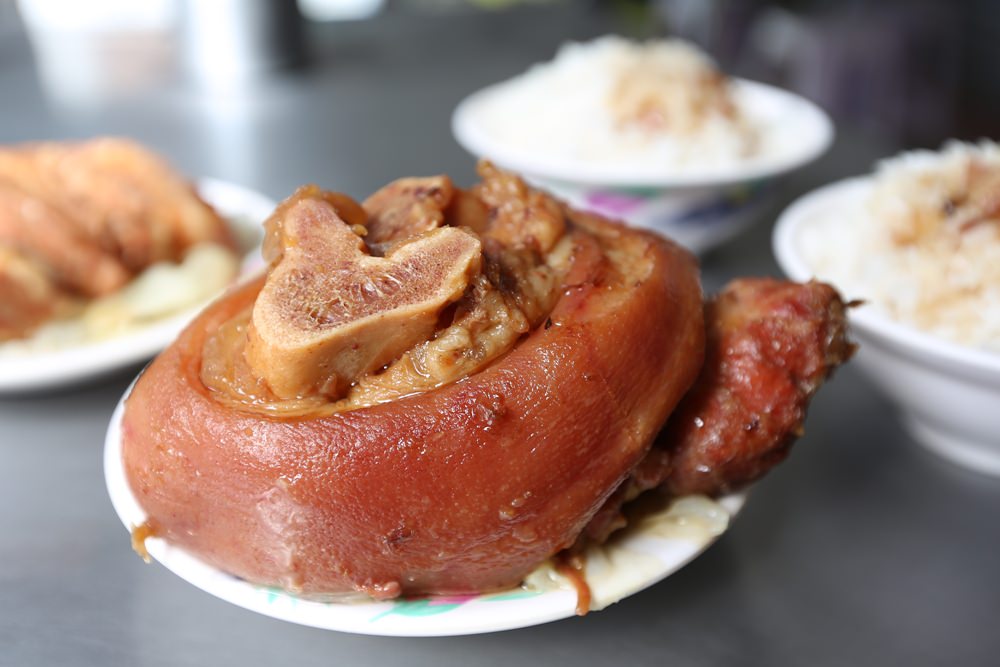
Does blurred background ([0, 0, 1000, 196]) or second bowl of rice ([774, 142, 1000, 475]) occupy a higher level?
second bowl of rice ([774, 142, 1000, 475])

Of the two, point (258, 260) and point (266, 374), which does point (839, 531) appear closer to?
point (266, 374)

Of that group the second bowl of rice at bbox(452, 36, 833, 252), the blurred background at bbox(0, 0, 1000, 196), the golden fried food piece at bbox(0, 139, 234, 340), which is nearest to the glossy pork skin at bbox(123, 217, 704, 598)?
the golden fried food piece at bbox(0, 139, 234, 340)

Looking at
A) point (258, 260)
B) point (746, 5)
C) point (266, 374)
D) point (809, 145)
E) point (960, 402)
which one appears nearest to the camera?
point (266, 374)

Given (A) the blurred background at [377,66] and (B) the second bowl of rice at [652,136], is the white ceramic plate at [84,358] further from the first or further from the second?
(A) the blurred background at [377,66]

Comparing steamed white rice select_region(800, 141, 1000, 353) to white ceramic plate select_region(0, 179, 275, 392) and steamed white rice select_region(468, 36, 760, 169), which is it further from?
white ceramic plate select_region(0, 179, 275, 392)

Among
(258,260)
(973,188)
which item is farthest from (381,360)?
(973,188)

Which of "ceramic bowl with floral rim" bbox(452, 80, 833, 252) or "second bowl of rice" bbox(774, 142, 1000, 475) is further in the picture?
"ceramic bowl with floral rim" bbox(452, 80, 833, 252)
